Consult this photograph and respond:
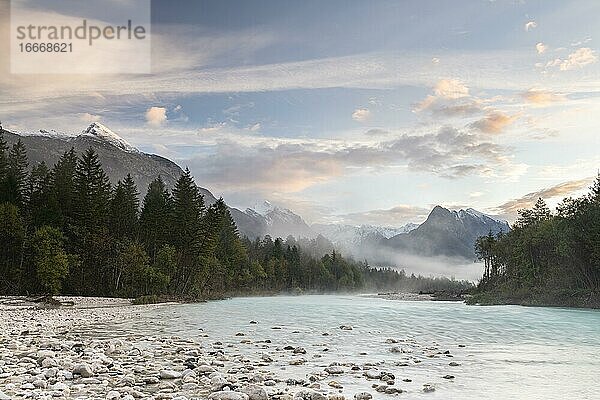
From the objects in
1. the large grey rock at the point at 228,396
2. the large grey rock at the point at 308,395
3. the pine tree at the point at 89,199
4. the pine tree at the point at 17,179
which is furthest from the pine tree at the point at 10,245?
the large grey rock at the point at 308,395

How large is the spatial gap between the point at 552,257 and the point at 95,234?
68559mm

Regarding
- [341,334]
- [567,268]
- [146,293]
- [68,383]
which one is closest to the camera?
[68,383]

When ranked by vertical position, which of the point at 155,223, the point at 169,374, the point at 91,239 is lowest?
the point at 169,374

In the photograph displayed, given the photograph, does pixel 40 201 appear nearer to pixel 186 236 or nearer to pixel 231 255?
pixel 186 236

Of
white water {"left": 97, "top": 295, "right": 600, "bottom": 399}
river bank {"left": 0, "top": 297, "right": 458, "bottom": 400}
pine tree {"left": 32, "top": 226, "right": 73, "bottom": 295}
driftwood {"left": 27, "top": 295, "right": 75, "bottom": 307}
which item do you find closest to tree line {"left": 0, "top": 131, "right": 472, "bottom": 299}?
pine tree {"left": 32, "top": 226, "right": 73, "bottom": 295}

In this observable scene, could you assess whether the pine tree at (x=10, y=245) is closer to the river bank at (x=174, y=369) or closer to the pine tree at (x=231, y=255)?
the pine tree at (x=231, y=255)

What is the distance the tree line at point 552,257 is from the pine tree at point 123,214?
58.0 metres

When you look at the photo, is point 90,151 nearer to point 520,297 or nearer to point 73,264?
point 73,264

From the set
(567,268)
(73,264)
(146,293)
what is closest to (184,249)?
(146,293)

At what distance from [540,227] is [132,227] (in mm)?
65183

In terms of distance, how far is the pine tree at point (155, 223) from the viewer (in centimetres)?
7056

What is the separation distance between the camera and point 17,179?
62.7 meters

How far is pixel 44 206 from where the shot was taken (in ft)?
186

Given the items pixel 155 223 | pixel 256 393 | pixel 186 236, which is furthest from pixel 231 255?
pixel 256 393
